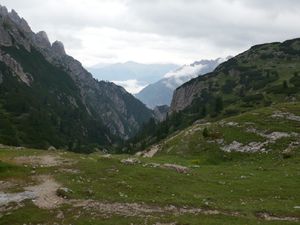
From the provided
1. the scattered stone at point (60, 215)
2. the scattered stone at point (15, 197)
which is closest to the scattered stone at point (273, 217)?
the scattered stone at point (60, 215)

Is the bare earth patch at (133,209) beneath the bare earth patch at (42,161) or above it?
beneath

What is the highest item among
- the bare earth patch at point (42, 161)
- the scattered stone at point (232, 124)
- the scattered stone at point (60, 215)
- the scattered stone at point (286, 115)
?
the scattered stone at point (286, 115)

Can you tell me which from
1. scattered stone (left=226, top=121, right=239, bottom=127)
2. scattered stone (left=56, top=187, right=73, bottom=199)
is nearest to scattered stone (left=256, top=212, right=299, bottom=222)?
scattered stone (left=56, top=187, right=73, bottom=199)

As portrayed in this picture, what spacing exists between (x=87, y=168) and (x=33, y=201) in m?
10.7

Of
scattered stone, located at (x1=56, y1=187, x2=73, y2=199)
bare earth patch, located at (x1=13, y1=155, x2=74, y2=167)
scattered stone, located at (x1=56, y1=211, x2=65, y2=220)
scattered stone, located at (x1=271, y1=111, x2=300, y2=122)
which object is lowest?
scattered stone, located at (x1=56, y1=211, x2=65, y2=220)

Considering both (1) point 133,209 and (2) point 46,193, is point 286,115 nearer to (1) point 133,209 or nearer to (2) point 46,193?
(1) point 133,209

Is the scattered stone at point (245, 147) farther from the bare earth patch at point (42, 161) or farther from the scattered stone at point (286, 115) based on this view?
the bare earth patch at point (42, 161)

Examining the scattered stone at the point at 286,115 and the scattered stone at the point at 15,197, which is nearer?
the scattered stone at the point at 15,197

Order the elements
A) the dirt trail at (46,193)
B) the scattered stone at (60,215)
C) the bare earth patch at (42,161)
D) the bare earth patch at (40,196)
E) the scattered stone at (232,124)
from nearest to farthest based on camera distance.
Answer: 1. the scattered stone at (60,215)
2. the dirt trail at (46,193)
3. the bare earth patch at (40,196)
4. the bare earth patch at (42,161)
5. the scattered stone at (232,124)

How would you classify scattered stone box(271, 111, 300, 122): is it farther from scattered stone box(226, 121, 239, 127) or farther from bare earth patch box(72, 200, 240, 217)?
bare earth patch box(72, 200, 240, 217)

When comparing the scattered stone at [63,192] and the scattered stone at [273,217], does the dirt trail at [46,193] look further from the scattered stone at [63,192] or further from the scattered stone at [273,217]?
the scattered stone at [273,217]

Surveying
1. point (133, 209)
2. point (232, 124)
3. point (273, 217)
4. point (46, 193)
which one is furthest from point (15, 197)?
point (232, 124)

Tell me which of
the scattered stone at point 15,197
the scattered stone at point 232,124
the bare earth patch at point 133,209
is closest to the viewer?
the bare earth patch at point 133,209

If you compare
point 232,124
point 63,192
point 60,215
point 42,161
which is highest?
point 232,124
